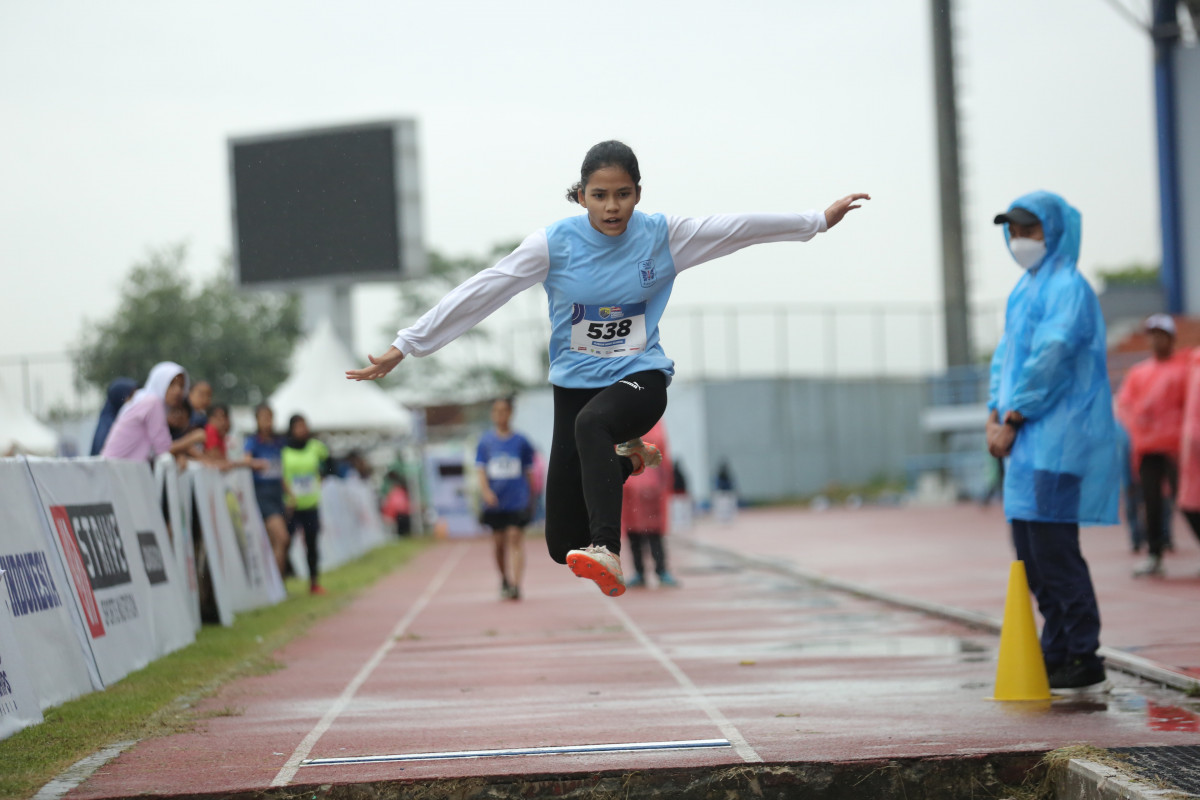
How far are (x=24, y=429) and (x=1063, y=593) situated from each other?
2583cm

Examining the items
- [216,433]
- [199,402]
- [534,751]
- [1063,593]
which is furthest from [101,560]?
[216,433]

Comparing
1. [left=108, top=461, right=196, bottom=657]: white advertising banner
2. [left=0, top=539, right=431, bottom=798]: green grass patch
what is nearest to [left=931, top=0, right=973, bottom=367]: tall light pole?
[left=0, top=539, right=431, bottom=798]: green grass patch

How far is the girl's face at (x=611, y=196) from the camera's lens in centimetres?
575

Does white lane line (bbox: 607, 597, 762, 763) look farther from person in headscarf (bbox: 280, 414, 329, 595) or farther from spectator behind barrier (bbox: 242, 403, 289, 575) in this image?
person in headscarf (bbox: 280, 414, 329, 595)

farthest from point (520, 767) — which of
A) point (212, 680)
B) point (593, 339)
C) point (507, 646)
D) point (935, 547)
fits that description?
point (935, 547)

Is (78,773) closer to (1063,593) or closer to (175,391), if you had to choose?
(1063,593)

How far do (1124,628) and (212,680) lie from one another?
591 cm

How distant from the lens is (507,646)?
1091 centimetres

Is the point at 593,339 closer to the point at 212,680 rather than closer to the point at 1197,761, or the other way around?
the point at 1197,761

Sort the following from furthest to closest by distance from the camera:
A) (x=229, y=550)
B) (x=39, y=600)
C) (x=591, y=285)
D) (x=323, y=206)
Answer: (x=323, y=206)
(x=229, y=550)
(x=39, y=600)
(x=591, y=285)

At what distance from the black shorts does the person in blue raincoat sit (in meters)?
8.27

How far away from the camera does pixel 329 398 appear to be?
31672 millimetres

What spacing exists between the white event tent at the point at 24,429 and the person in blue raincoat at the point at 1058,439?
24263mm

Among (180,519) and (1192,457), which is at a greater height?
(1192,457)
